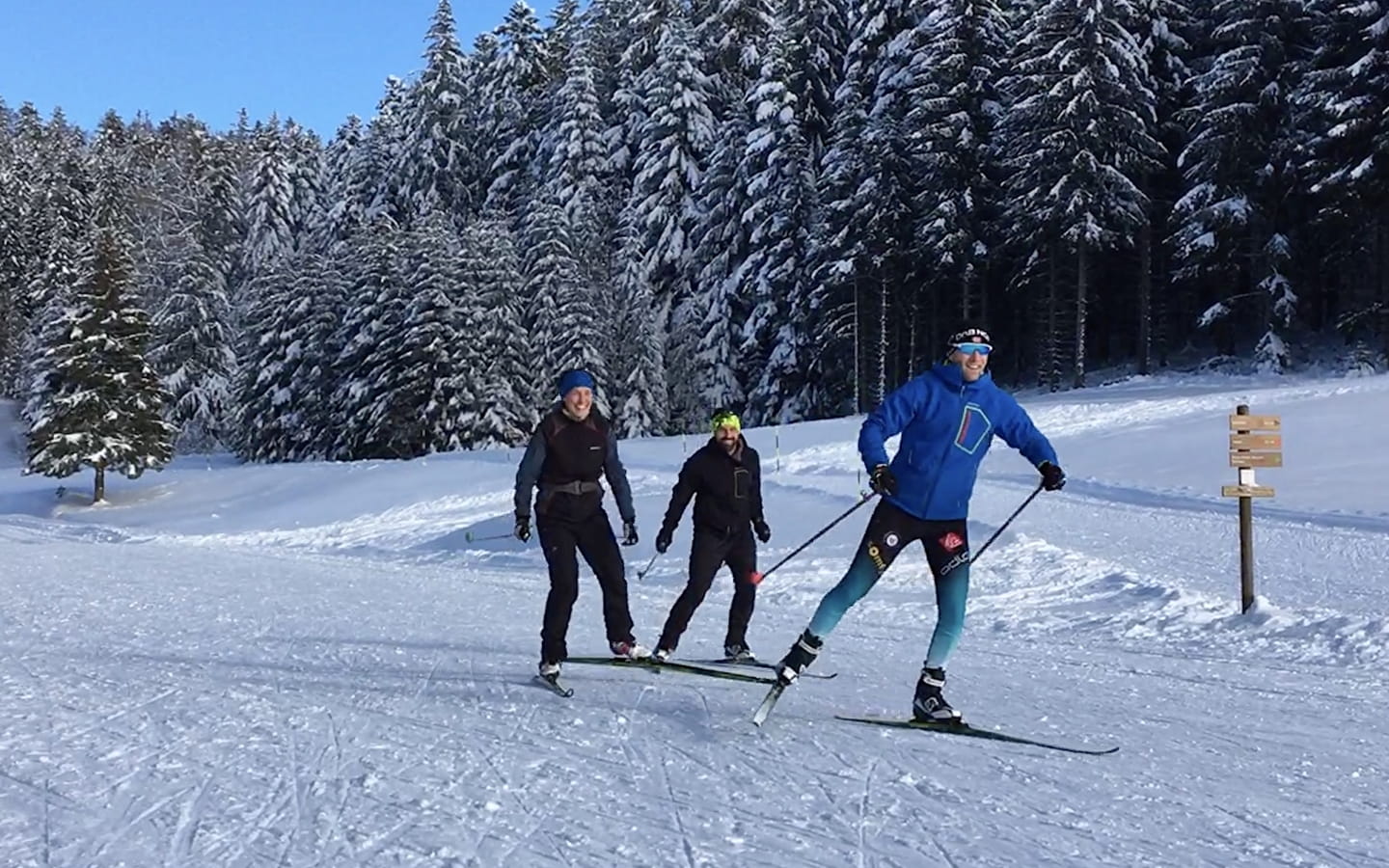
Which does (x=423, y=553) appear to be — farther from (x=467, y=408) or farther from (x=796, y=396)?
(x=796, y=396)

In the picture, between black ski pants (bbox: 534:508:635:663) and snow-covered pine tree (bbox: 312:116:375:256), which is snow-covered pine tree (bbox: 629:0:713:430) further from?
black ski pants (bbox: 534:508:635:663)

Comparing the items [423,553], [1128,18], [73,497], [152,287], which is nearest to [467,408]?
[73,497]

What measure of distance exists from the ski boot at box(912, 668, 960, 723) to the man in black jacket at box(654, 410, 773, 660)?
7.64 feet

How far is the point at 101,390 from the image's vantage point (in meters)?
38.9

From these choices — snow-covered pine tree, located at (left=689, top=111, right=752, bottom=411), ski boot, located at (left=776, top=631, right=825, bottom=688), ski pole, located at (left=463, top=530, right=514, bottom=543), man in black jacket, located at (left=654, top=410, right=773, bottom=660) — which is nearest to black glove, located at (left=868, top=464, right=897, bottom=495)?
ski boot, located at (left=776, top=631, right=825, bottom=688)

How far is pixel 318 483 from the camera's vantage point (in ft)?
106

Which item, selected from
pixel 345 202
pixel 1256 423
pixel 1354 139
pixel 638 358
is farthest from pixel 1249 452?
pixel 345 202

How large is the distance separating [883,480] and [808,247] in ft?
125

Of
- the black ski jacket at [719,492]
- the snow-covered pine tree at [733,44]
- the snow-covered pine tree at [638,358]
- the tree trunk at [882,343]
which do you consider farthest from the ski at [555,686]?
the snow-covered pine tree at [733,44]

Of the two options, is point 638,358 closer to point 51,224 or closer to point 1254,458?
point 1254,458

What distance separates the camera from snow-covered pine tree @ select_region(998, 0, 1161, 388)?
34.5 m

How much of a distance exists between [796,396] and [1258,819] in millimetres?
39018

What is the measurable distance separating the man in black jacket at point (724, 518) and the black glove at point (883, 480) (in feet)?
8.66

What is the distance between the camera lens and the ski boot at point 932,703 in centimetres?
606
